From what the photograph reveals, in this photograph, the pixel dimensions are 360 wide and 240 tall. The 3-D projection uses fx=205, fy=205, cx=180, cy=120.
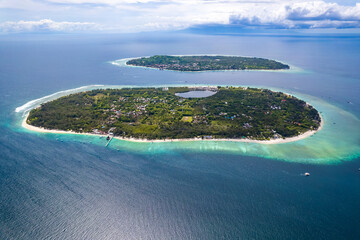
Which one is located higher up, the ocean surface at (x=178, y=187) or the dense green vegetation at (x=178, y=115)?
the dense green vegetation at (x=178, y=115)

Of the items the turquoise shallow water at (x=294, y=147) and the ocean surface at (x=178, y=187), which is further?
the turquoise shallow water at (x=294, y=147)

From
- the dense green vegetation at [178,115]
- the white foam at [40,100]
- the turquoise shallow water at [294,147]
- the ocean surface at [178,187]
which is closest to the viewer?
the ocean surface at [178,187]

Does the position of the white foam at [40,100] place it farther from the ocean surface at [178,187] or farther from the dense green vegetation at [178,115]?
the ocean surface at [178,187]

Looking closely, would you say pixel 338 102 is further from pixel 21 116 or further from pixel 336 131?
pixel 21 116

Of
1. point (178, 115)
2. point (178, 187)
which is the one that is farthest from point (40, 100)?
point (178, 187)

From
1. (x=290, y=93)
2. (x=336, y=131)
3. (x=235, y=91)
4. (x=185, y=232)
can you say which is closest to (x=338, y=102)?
(x=290, y=93)

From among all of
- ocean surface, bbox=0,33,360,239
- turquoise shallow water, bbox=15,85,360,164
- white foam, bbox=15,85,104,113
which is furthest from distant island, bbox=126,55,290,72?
turquoise shallow water, bbox=15,85,360,164

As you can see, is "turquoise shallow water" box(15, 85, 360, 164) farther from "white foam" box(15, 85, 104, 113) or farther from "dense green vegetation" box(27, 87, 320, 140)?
"white foam" box(15, 85, 104, 113)

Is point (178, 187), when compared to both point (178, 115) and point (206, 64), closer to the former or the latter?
point (178, 115)

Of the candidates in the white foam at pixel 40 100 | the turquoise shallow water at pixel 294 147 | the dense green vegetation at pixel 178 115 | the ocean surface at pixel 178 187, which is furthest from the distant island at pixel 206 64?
the turquoise shallow water at pixel 294 147
